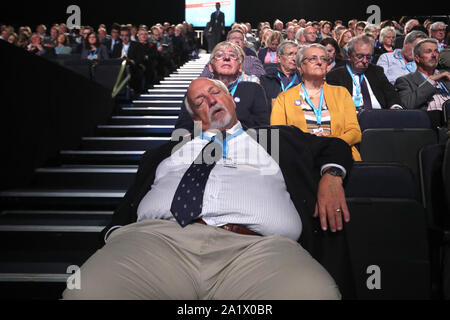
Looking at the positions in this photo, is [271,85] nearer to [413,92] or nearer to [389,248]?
[413,92]

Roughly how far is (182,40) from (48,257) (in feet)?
24.4

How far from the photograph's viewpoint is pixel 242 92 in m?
2.54

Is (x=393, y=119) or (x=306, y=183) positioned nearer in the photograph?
(x=306, y=183)

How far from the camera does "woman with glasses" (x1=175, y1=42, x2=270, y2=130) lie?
2.47m

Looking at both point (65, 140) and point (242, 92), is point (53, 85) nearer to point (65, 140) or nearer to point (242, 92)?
point (65, 140)

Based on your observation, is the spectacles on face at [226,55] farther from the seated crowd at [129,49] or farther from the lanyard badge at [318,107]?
the seated crowd at [129,49]

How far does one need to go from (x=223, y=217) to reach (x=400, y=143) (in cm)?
134

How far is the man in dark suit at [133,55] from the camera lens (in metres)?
5.43

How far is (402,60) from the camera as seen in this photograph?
400cm

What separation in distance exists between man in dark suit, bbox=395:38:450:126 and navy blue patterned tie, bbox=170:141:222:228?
1996 mm

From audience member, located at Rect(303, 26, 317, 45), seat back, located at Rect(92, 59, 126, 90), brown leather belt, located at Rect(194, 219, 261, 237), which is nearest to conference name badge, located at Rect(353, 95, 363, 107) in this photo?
brown leather belt, located at Rect(194, 219, 261, 237)

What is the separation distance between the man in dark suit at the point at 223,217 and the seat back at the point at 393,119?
116 cm

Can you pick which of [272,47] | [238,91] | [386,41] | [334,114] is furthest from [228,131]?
[386,41]
